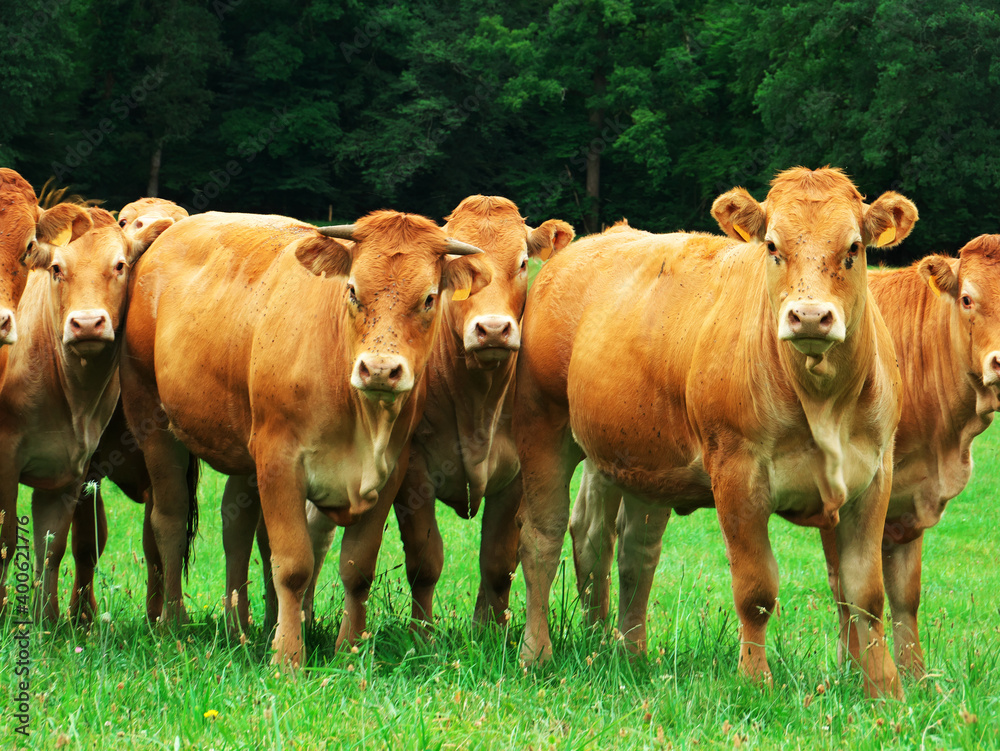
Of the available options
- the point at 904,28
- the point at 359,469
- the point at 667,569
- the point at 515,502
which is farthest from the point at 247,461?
the point at 904,28

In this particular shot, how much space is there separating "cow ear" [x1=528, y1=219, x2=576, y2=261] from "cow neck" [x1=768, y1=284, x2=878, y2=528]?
2269mm

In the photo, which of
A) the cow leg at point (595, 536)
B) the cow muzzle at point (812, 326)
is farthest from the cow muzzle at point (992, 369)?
the cow leg at point (595, 536)

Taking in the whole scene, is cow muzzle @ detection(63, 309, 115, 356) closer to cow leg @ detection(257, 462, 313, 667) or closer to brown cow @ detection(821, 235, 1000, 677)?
cow leg @ detection(257, 462, 313, 667)

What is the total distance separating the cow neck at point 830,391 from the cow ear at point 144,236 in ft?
14.4

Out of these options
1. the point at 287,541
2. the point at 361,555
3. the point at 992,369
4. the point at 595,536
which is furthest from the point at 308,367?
the point at 992,369

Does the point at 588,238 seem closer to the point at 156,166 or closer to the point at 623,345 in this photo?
the point at 623,345

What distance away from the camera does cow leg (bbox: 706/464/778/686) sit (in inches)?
182

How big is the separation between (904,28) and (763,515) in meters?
41.7

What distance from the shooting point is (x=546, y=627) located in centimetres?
585

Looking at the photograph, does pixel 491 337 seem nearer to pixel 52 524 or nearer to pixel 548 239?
pixel 548 239

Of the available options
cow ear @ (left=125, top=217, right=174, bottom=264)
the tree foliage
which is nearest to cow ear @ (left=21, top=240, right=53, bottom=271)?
cow ear @ (left=125, top=217, right=174, bottom=264)

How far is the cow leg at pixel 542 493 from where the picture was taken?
610 centimetres

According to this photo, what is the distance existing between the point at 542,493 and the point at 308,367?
1662 mm

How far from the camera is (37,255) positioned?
20.5ft
